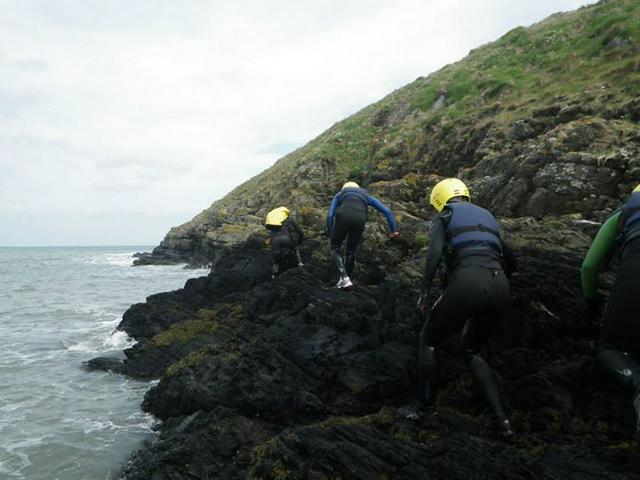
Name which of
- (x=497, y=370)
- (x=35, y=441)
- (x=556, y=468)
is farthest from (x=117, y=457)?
(x=556, y=468)

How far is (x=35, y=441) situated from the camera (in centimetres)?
888

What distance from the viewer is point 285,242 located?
14047mm

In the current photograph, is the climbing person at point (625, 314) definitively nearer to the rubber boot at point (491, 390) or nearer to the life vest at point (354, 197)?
the rubber boot at point (491, 390)

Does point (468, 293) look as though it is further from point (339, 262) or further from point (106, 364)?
point (106, 364)

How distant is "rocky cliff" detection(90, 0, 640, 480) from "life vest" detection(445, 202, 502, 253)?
201 centimetres

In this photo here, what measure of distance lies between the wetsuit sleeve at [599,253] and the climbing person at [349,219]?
17.7ft

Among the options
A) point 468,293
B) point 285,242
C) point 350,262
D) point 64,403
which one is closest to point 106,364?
point 64,403

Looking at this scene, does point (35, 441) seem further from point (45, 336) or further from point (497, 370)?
point (45, 336)

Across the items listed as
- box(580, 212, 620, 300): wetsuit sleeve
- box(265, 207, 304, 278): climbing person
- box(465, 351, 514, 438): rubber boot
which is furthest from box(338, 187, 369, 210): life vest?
box(580, 212, 620, 300): wetsuit sleeve

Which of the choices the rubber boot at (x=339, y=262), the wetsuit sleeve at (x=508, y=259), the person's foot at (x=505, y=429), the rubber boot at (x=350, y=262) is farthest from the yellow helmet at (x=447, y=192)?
the rubber boot at (x=350, y=262)

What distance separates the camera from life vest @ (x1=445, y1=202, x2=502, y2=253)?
5.15 meters

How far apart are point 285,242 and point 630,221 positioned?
10.6 meters

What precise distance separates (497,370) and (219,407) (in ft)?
15.7

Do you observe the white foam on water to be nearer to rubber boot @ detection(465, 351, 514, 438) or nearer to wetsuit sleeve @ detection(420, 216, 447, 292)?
wetsuit sleeve @ detection(420, 216, 447, 292)
